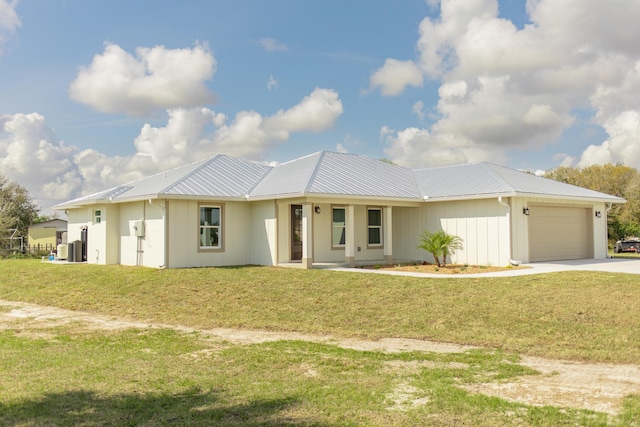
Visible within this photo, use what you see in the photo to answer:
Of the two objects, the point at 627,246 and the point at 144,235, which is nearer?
the point at 144,235

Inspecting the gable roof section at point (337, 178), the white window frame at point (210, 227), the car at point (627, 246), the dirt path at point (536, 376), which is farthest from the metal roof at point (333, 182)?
the car at point (627, 246)

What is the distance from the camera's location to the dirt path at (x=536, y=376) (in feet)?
19.8

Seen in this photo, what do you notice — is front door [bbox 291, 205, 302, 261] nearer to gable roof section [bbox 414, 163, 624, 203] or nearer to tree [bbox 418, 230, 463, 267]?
tree [bbox 418, 230, 463, 267]

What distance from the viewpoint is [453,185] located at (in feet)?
68.3

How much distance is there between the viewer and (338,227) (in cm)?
2100

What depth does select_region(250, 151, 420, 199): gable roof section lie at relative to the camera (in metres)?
19.0

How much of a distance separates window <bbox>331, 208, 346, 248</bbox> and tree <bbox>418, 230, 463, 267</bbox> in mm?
3122

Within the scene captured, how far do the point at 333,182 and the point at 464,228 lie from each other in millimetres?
4897

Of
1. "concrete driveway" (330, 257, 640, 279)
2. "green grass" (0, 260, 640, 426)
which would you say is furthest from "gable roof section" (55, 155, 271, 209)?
"concrete driveway" (330, 257, 640, 279)

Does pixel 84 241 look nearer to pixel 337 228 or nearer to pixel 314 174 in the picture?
pixel 314 174

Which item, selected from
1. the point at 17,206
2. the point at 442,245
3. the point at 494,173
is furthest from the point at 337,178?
the point at 17,206

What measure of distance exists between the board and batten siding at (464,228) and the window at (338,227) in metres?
2.53

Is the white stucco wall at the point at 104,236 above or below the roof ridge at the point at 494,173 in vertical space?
below

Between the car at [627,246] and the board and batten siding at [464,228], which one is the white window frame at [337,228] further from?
the car at [627,246]
